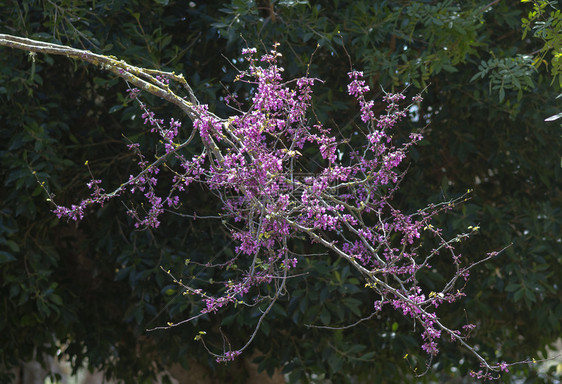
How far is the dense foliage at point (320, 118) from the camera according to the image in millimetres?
5133

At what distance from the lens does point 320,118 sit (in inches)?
204

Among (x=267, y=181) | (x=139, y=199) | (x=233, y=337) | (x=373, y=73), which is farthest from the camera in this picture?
(x=233, y=337)

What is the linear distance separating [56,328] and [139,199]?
1.56 m

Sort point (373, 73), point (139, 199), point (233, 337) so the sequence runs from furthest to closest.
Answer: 1. point (233, 337)
2. point (139, 199)
3. point (373, 73)

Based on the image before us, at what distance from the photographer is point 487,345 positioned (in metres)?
6.12

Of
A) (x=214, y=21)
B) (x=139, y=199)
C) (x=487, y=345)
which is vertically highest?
(x=214, y=21)

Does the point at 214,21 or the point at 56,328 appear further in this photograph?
the point at 56,328

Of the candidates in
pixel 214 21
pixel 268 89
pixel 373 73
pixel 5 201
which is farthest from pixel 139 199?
pixel 268 89

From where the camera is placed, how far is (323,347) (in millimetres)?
5652

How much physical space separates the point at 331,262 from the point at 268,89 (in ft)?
8.89

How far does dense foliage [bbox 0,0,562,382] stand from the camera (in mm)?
5133

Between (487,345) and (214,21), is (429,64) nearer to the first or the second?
(214,21)

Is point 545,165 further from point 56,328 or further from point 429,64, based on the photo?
point 56,328

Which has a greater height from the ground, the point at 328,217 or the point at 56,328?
the point at 328,217
